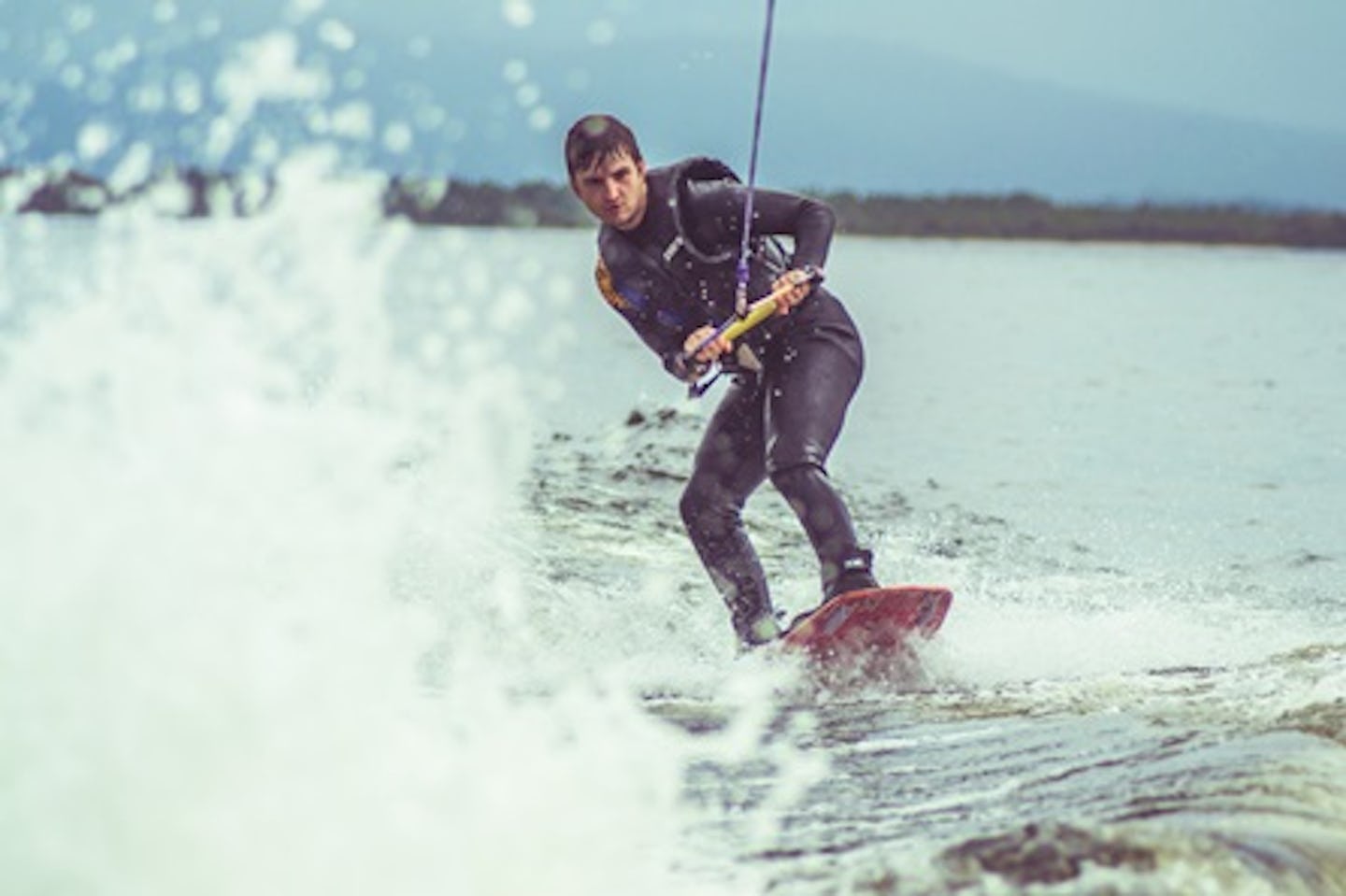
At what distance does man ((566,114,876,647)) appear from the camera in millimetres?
7320

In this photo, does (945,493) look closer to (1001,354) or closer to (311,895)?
(311,895)

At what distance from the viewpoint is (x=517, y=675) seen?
802 cm

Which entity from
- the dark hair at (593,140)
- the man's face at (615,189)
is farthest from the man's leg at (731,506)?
the dark hair at (593,140)

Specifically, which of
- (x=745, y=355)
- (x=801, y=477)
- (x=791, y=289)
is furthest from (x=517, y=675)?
(x=791, y=289)

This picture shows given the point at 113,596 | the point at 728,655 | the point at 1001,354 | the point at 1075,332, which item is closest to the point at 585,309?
the point at 1075,332

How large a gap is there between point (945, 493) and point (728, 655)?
7.32 meters

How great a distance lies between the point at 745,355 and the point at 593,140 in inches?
41.4

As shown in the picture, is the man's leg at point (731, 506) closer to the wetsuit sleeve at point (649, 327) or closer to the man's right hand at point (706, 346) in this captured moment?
the wetsuit sleeve at point (649, 327)

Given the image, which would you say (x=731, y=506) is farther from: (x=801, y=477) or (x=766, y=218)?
(x=766, y=218)

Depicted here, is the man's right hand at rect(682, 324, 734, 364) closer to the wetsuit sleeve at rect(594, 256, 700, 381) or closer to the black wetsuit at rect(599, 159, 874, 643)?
the black wetsuit at rect(599, 159, 874, 643)

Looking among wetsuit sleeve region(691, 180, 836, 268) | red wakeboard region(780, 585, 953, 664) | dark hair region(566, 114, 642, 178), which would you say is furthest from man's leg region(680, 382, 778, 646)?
dark hair region(566, 114, 642, 178)

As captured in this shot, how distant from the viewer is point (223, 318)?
284 inches

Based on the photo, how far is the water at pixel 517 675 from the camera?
4.28 m

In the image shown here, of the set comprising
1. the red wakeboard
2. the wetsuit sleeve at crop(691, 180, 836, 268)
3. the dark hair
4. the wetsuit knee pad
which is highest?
the dark hair
